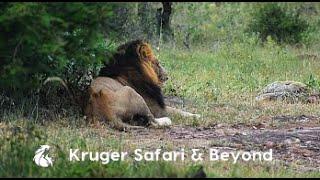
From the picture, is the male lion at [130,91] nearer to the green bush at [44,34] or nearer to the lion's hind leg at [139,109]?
the lion's hind leg at [139,109]

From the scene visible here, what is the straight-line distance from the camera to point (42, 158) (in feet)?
23.2

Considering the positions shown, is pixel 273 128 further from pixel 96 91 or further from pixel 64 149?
pixel 64 149

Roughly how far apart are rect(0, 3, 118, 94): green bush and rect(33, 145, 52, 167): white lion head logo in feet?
2.77

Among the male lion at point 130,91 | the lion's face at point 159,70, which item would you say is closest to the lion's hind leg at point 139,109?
the male lion at point 130,91

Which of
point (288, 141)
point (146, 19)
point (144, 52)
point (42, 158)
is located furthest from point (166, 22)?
point (42, 158)

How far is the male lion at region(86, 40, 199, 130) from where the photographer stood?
412 inches

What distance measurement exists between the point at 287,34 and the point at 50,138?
632 inches

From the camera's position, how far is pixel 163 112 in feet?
37.1

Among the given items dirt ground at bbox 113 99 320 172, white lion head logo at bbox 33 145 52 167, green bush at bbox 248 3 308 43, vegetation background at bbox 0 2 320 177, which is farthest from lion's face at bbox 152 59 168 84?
green bush at bbox 248 3 308 43

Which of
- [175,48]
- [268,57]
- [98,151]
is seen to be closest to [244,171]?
[98,151]

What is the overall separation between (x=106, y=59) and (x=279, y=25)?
14678 mm

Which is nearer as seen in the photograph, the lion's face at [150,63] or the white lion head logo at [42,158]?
the white lion head logo at [42,158]

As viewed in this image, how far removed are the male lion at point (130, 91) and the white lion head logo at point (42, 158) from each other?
117 inches

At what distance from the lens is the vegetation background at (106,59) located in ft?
22.9
